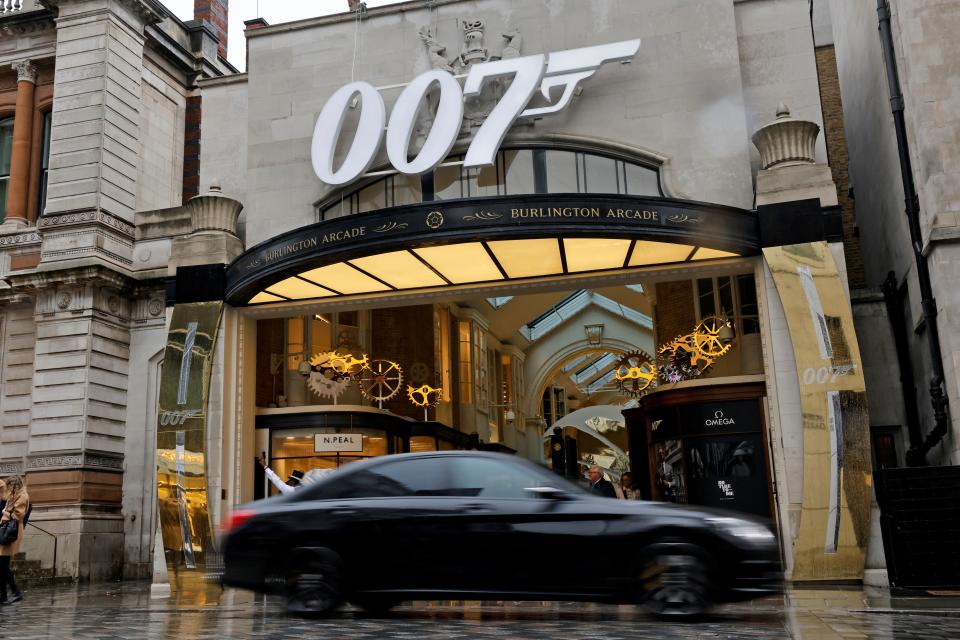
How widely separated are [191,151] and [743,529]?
67.6ft

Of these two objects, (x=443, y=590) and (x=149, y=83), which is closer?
(x=443, y=590)

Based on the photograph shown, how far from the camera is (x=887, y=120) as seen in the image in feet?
56.5

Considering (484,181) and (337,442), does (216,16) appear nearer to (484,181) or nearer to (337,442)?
(484,181)

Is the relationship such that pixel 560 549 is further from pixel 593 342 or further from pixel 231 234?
pixel 593 342

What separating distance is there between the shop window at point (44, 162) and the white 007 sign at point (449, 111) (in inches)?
361

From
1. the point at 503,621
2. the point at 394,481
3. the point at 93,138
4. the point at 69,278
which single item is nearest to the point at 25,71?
the point at 93,138

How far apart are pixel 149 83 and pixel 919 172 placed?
18.2 meters

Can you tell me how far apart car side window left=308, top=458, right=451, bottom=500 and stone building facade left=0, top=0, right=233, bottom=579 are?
1225 cm

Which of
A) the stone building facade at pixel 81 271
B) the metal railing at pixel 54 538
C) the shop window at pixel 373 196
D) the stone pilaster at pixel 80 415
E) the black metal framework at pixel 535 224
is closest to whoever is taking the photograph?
the black metal framework at pixel 535 224

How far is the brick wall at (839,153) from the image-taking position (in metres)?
20.4

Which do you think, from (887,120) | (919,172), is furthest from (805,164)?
(887,120)

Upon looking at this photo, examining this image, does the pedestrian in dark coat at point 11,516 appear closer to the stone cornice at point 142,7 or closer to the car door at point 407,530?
the car door at point 407,530

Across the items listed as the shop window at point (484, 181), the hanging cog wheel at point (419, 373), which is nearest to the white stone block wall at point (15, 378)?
the hanging cog wheel at point (419, 373)

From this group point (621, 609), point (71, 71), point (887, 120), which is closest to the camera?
point (621, 609)
